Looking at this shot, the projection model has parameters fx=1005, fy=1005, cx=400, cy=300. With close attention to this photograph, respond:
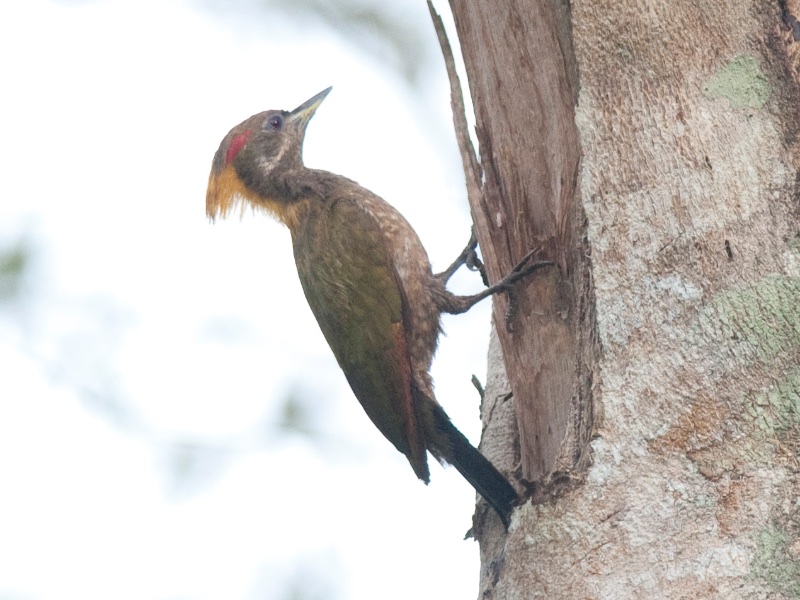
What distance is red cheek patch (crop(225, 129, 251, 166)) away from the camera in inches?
192

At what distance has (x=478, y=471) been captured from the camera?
303cm

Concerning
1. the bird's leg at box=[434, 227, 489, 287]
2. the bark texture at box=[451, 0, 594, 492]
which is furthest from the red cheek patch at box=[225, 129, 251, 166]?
the bark texture at box=[451, 0, 594, 492]

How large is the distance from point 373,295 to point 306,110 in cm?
145

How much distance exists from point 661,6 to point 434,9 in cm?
90

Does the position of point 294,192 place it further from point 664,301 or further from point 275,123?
point 664,301

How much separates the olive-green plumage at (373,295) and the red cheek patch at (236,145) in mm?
206

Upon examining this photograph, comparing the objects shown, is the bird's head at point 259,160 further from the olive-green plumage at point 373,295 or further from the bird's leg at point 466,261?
the bird's leg at point 466,261

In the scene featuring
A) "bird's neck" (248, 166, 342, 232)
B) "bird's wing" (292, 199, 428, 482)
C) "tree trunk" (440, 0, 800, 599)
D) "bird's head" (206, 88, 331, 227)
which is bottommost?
"tree trunk" (440, 0, 800, 599)

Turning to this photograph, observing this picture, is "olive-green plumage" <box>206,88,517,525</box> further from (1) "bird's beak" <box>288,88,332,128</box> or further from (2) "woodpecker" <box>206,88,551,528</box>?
(1) "bird's beak" <box>288,88,332,128</box>

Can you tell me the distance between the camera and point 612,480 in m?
2.10

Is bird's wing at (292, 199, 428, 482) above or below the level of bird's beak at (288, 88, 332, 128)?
below

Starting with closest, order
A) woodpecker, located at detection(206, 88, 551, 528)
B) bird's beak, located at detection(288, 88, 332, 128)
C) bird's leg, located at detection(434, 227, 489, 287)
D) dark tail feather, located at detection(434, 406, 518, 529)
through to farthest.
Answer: dark tail feather, located at detection(434, 406, 518, 529), woodpecker, located at detection(206, 88, 551, 528), bird's leg, located at detection(434, 227, 489, 287), bird's beak, located at detection(288, 88, 332, 128)

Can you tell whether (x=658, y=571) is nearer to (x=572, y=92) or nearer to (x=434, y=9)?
(x=572, y=92)

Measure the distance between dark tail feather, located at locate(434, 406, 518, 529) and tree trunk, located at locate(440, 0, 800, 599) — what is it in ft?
0.36
